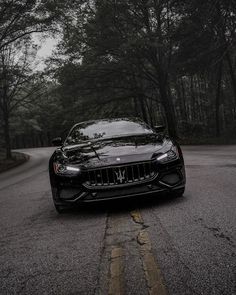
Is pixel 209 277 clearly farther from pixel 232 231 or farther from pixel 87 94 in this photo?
pixel 87 94

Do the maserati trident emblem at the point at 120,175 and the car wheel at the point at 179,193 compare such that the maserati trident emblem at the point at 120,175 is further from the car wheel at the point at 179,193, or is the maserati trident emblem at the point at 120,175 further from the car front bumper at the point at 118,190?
the car wheel at the point at 179,193

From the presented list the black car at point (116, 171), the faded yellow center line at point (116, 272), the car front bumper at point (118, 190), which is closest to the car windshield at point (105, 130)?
the black car at point (116, 171)

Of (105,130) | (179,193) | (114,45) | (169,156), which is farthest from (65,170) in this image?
(114,45)

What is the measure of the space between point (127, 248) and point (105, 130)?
3.91 meters

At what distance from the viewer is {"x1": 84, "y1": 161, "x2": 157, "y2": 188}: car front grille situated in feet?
19.0

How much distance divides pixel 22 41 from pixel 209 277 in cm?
2838

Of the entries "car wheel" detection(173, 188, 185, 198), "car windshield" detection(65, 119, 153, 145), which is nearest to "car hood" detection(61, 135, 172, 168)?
"car windshield" detection(65, 119, 153, 145)

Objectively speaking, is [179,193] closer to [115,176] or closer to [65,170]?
[115,176]

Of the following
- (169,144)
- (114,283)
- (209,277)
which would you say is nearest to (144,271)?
(114,283)

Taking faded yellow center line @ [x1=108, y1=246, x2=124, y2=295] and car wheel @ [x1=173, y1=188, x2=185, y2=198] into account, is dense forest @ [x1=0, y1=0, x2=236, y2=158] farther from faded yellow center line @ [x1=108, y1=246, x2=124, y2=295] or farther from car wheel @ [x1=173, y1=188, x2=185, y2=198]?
faded yellow center line @ [x1=108, y1=246, x2=124, y2=295]

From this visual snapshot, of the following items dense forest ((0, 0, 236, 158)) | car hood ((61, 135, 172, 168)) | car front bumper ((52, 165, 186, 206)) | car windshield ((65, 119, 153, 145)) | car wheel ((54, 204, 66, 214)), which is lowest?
car wheel ((54, 204, 66, 214))

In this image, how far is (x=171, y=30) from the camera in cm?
2602

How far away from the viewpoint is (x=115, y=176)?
5.80 m

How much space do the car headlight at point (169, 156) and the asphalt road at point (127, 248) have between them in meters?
0.63
